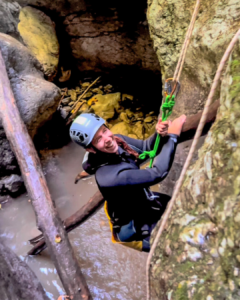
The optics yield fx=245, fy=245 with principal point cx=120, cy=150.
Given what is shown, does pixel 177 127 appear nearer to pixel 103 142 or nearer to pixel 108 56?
pixel 103 142

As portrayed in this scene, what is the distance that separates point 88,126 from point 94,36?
427 cm

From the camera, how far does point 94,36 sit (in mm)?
5148

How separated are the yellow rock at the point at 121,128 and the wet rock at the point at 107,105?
0.33m

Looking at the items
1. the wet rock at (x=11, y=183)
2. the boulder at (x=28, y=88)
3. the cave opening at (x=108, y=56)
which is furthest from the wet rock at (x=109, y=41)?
the wet rock at (x=11, y=183)

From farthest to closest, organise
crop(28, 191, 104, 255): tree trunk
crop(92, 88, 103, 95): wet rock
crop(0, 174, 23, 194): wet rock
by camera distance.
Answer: crop(92, 88, 103, 95): wet rock, crop(0, 174, 23, 194): wet rock, crop(28, 191, 104, 255): tree trunk

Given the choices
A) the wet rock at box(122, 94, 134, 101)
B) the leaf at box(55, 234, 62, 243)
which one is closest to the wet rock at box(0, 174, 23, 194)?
the leaf at box(55, 234, 62, 243)

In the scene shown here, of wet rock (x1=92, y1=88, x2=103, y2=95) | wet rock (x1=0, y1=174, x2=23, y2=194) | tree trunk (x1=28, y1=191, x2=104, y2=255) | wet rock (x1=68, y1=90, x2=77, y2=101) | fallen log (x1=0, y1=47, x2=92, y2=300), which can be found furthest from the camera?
wet rock (x1=92, y1=88, x2=103, y2=95)

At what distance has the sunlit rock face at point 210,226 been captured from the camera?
89 cm

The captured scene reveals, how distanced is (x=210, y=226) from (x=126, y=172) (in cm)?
63

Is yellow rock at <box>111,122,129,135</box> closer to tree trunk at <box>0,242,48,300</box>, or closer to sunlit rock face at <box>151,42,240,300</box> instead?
tree trunk at <box>0,242,48,300</box>

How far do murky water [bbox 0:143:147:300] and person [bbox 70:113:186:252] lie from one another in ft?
4.35

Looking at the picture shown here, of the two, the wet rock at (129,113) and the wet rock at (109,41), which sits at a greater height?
the wet rock at (109,41)

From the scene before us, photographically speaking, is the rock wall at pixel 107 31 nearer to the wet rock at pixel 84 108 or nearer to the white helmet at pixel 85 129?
the wet rock at pixel 84 108

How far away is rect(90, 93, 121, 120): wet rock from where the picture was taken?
5.30 metres
